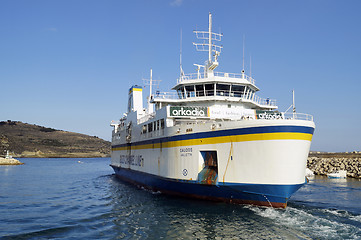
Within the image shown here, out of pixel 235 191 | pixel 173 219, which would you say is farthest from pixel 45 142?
pixel 235 191

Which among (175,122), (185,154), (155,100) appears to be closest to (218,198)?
(185,154)

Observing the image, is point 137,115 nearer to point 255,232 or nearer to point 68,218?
point 68,218

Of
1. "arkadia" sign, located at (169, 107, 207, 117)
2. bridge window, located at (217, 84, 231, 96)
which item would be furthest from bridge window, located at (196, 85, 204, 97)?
"arkadia" sign, located at (169, 107, 207, 117)

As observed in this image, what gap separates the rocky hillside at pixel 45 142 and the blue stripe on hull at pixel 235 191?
108m

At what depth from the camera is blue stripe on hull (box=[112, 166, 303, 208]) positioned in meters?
14.4

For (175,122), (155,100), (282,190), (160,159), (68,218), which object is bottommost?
(68,218)

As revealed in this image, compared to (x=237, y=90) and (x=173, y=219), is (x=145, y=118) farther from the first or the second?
(x=173, y=219)

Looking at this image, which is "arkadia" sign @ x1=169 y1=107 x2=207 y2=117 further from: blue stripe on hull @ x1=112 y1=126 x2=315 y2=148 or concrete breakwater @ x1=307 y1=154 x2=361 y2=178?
concrete breakwater @ x1=307 y1=154 x2=361 y2=178

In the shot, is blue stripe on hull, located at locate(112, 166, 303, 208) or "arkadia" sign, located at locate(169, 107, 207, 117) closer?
blue stripe on hull, located at locate(112, 166, 303, 208)

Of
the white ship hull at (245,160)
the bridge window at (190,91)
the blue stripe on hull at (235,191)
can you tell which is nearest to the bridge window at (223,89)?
the bridge window at (190,91)

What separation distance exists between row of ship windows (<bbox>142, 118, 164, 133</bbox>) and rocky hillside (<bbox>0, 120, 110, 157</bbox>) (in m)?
103

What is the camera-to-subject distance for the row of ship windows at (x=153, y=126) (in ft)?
66.2

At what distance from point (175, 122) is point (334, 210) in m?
11.2

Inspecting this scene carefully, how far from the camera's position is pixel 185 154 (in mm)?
17562
